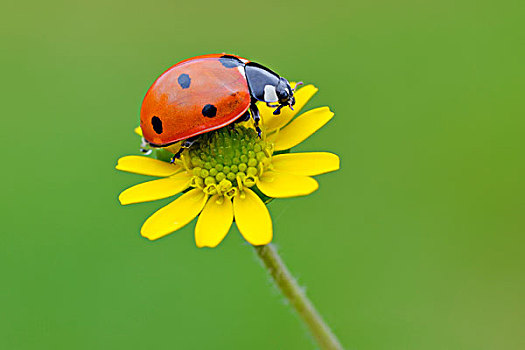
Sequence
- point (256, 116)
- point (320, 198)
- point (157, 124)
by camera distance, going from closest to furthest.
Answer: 1. point (157, 124)
2. point (256, 116)
3. point (320, 198)

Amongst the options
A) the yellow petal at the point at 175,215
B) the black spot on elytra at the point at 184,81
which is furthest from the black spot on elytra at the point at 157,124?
the yellow petal at the point at 175,215

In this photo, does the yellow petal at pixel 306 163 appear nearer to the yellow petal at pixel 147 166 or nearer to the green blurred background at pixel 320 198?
the green blurred background at pixel 320 198

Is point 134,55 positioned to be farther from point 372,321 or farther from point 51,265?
point 372,321

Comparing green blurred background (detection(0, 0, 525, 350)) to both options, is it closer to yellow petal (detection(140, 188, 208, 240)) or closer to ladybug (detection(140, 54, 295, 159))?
yellow petal (detection(140, 188, 208, 240))

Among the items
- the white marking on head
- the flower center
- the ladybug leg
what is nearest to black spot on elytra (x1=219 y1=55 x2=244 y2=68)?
the white marking on head

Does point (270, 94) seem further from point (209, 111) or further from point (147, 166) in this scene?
point (147, 166)

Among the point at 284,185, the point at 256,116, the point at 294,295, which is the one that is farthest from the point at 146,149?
the point at 294,295
